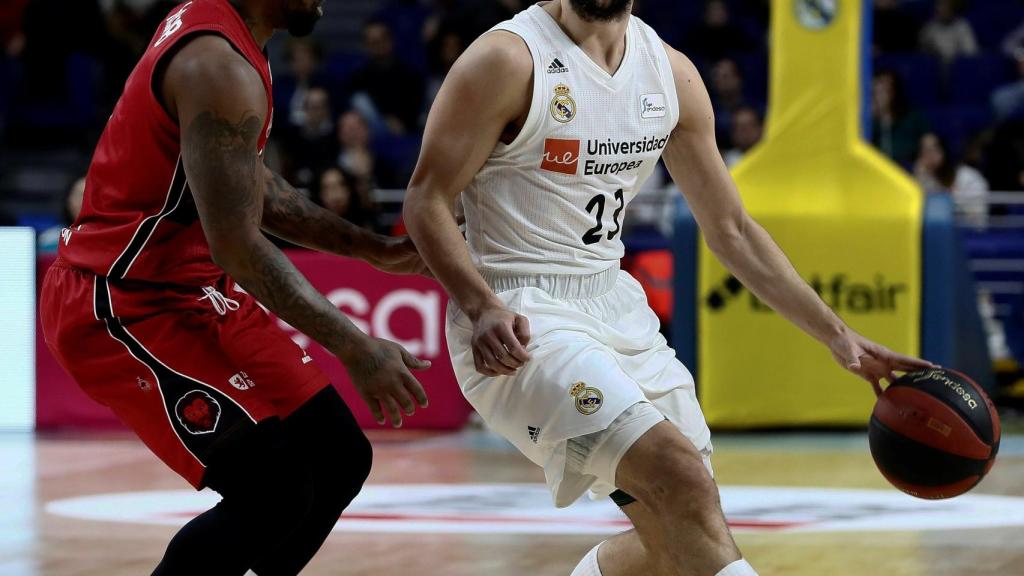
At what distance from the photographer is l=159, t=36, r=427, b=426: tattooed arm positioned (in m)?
3.25

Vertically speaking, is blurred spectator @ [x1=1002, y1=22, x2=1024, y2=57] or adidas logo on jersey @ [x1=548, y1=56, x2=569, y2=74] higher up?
adidas logo on jersey @ [x1=548, y1=56, x2=569, y2=74]

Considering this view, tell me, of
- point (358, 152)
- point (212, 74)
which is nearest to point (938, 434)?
point (212, 74)

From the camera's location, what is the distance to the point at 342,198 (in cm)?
948

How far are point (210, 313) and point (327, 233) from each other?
0.53 m

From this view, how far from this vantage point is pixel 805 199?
8.60 meters

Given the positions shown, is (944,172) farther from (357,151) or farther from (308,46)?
(308,46)

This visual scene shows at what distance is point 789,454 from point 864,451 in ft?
1.31

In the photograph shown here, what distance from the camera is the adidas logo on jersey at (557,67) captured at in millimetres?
3818

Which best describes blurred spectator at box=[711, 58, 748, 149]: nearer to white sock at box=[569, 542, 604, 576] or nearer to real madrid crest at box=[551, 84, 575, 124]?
white sock at box=[569, 542, 604, 576]

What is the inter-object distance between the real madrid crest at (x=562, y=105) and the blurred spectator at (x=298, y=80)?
348 inches

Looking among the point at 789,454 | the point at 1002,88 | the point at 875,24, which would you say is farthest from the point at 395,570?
the point at 875,24

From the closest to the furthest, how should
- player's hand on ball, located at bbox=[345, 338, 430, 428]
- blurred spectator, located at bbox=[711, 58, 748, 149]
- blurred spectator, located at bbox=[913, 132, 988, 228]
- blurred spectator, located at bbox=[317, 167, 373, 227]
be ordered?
player's hand on ball, located at bbox=[345, 338, 430, 428]
blurred spectator, located at bbox=[317, 167, 373, 227]
blurred spectator, located at bbox=[913, 132, 988, 228]
blurred spectator, located at bbox=[711, 58, 748, 149]

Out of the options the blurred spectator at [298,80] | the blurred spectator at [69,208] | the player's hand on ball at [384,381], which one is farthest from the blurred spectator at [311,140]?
the player's hand on ball at [384,381]

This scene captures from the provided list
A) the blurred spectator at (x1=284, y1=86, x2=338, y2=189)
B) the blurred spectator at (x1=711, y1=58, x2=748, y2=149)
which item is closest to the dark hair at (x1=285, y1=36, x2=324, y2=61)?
the blurred spectator at (x1=284, y1=86, x2=338, y2=189)
